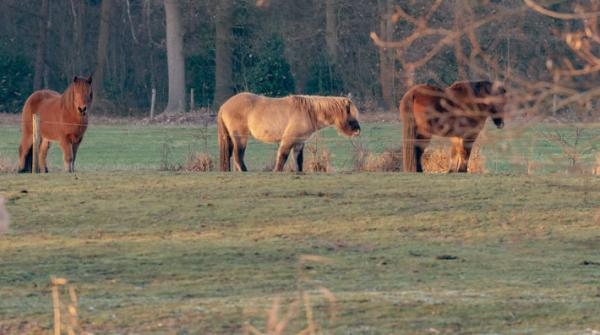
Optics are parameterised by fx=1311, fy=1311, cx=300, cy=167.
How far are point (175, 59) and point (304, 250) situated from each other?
3446 centimetres

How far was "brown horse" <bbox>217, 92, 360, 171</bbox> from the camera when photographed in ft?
69.9

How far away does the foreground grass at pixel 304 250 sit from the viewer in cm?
1034

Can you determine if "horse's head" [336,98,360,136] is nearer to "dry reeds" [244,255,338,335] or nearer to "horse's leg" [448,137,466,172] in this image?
"horse's leg" [448,137,466,172]

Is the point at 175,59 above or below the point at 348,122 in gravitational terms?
above

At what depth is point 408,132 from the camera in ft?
66.4

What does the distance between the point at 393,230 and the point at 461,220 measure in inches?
37.8

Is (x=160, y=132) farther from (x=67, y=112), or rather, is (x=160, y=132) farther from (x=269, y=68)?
(x=67, y=112)

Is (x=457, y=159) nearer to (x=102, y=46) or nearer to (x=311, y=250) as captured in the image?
(x=311, y=250)

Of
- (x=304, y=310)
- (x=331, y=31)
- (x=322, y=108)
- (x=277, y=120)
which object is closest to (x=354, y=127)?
(x=322, y=108)

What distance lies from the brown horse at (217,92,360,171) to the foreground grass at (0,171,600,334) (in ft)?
7.82

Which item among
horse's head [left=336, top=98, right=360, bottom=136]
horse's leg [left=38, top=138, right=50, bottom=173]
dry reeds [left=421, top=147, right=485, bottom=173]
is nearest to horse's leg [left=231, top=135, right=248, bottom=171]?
horse's head [left=336, top=98, right=360, bottom=136]

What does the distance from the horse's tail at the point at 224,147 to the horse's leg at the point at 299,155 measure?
3.71 ft

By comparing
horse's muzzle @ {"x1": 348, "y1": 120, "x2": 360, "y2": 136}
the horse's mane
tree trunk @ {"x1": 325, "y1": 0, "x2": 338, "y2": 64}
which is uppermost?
tree trunk @ {"x1": 325, "y1": 0, "x2": 338, "y2": 64}

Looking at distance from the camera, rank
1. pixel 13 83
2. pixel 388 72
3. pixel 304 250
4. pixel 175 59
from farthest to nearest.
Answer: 1. pixel 13 83
2. pixel 175 59
3. pixel 388 72
4. pixel 304 250
